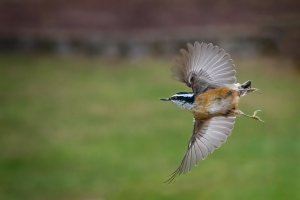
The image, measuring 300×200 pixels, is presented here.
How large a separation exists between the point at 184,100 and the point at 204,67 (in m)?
0.16

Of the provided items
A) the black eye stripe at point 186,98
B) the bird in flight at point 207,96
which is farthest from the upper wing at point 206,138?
the black eye stripe at point 186,98

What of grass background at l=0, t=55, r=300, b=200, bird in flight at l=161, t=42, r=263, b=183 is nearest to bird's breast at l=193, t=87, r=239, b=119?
bird in flight at l=161, t=42, r=263, b=183

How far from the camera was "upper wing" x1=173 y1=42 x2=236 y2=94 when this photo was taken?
2.92m

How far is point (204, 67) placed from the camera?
306cm

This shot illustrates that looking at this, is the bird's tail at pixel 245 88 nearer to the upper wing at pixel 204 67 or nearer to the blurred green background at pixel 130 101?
the upper wing at pixel 204 67

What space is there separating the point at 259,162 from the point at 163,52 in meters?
5.41

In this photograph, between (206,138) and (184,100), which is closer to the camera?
(184,100)

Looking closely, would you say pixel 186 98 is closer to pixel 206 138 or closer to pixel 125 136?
pixel 206 138

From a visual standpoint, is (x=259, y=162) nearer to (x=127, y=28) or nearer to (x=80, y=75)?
(x=80, y=75)

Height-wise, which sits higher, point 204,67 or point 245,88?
point 204,67

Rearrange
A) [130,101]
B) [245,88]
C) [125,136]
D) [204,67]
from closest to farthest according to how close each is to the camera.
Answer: [245,88], [204,67], [125,136], [130,101]

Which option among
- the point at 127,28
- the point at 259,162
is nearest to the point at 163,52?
the point at 127,28

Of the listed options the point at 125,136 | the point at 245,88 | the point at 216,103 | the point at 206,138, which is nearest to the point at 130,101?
the point at 125,136

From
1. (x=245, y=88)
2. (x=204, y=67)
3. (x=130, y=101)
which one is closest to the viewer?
(x=245, y=88)
